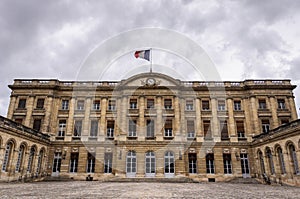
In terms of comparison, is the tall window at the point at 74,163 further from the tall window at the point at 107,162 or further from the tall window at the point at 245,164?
the tall window at the point at 245,164

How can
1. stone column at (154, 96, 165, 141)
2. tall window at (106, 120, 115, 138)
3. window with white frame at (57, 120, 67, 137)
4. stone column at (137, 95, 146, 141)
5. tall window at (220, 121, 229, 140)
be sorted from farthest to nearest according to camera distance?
window with white frame at (57, 120, 67, 137)
tall window at (106, 120, 115, 138)
tall window at (220, 121, 229, 140)
stone column at (137, 95, 146, 141)
stone column at (154, 96, 165, 141)

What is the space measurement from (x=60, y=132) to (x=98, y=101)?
16.4 ft

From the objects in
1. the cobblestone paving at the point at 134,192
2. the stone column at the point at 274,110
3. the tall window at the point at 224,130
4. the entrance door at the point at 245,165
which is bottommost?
the cobblestone paving at the point at 134,192

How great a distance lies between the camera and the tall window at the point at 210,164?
2288 centimetres

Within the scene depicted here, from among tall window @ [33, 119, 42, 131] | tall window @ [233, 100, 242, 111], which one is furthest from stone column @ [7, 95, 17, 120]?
tall window @ [233, 100, 242, 111]

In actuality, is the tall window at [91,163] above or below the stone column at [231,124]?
below

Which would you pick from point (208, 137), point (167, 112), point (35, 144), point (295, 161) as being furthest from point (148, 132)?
point (295, 161)

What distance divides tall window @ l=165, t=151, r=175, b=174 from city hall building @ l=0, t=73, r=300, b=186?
9cm

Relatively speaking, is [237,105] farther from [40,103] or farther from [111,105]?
[40,103]

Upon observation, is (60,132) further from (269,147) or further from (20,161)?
(269,147)

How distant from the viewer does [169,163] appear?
73.7 ft

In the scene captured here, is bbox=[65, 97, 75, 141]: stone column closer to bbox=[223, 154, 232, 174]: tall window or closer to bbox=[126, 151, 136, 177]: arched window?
bbox=[126, 151, 136, 177]: arched window

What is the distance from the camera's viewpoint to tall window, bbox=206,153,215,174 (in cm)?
2288

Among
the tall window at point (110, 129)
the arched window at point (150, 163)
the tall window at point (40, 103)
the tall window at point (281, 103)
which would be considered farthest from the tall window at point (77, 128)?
the tall window at point (281, 103)
